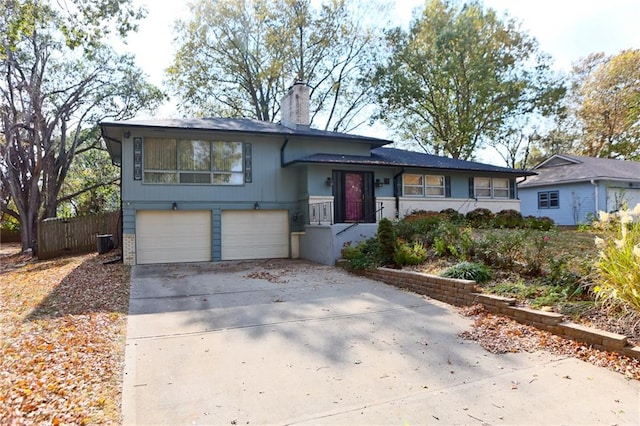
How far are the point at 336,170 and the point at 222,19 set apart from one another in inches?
548

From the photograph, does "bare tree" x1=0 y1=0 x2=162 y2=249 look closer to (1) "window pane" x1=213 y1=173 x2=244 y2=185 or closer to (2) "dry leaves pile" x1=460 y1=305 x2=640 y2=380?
(1) "window pane" x1=213 y1=173 x2=244 y2=185

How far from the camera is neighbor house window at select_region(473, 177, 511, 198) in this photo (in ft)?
52.1

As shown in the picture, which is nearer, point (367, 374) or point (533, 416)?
point (533, 416)

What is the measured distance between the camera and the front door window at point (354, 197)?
13.1 meters

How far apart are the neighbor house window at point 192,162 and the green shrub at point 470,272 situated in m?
8.02

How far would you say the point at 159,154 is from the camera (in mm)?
11719

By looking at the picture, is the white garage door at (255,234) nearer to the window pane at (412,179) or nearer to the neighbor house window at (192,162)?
the neighbor house window at (192,162)

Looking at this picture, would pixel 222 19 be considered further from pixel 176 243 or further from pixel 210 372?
pixel 210 372

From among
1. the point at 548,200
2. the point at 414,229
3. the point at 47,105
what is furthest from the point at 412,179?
the point at 47,105

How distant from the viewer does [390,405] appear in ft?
10.2

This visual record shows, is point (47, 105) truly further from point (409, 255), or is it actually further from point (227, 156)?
point (409, 255)

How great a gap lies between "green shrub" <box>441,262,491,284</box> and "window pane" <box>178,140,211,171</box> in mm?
8606

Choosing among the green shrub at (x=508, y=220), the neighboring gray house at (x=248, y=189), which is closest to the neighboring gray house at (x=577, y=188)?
the green shrub at (x=508, y=220)

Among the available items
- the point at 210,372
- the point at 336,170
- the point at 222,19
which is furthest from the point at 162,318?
the point at 222,19
